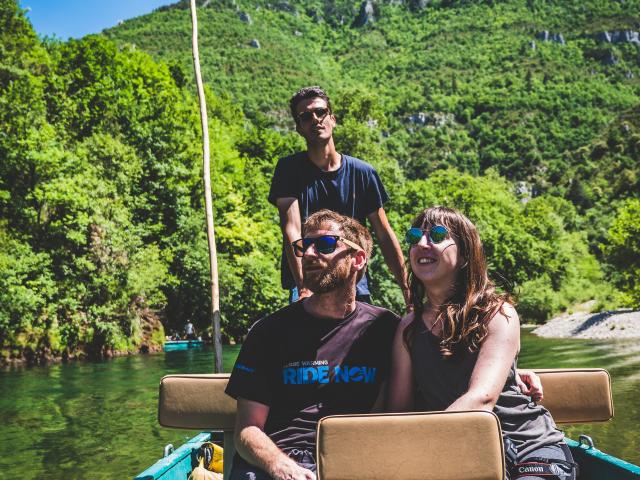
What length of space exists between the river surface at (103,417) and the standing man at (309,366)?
6219mm

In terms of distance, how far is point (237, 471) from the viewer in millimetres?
2676

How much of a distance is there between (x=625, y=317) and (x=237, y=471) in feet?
113

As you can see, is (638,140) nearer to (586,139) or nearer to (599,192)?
(599,192)

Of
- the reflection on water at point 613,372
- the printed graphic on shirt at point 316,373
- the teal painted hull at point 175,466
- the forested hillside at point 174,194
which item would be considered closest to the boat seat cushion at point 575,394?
the printed graphic on shirt at point 316,373

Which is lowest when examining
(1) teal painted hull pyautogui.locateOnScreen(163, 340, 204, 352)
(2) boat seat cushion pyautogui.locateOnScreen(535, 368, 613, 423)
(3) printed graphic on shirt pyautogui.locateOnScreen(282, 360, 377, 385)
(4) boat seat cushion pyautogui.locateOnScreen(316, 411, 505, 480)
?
(1) teal painted hull pyautogui.locateOnScreen(163, 340, 204, 352)

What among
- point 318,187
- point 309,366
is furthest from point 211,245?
point 309,366

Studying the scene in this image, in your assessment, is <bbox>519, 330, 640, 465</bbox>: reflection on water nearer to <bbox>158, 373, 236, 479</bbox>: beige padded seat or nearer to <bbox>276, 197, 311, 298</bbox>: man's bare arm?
<bbox>276, 197, 311, 298</bbox>: man's bare arm

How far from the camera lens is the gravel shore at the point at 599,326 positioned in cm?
3091

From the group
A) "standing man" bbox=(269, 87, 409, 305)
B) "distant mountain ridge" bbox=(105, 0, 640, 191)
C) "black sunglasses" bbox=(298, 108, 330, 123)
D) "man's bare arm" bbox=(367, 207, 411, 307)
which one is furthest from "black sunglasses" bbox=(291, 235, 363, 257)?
"distant mountain ridge" bbox=(105, 0, 640, 191)

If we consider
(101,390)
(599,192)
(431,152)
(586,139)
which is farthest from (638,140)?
(101,390)

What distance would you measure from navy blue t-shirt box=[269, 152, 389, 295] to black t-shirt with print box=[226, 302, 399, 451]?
126 cm

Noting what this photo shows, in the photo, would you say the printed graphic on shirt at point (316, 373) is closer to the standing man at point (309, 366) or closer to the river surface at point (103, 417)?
the standing man at point (309, 366)

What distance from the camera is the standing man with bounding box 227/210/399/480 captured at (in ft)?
8.78

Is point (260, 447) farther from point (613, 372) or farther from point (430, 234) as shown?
point (613, 372)
